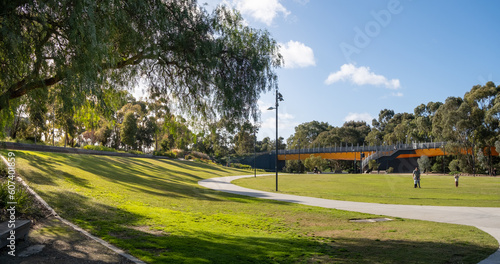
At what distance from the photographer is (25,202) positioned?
797 centimetres

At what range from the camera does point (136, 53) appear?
28.2 ft

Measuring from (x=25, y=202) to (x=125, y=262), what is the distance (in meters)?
4.22

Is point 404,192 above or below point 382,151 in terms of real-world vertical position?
below

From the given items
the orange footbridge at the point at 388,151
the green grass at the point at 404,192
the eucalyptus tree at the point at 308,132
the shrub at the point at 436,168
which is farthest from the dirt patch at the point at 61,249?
the eucalyptus tree at the point at 308,132

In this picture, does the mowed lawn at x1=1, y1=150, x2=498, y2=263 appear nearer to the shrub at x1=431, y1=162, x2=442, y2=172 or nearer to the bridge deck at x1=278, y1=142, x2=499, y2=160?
the bridge deck at x1=278, y1=142, x2=499, y2=160

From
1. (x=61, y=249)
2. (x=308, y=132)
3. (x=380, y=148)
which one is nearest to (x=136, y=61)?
(x=61, y=249)

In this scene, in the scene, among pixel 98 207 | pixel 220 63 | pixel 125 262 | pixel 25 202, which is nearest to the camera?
pixel 125 262

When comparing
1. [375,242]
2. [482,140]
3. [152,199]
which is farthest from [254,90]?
[482,140]

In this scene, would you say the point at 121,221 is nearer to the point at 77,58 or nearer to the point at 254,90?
the point at 77,58

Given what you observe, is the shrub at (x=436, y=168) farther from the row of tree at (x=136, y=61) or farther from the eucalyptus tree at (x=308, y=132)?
the row of tree at (x=136, y=61)

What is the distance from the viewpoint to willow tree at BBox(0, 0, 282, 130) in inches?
257

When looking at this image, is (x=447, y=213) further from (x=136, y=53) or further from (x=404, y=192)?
(x=136, y=53)

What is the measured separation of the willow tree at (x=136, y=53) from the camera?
6.53 meters

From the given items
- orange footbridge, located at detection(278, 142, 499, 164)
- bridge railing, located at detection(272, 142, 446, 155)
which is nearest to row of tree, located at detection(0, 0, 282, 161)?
orange footbridge, located at detection(278, 142, 499, 164)
